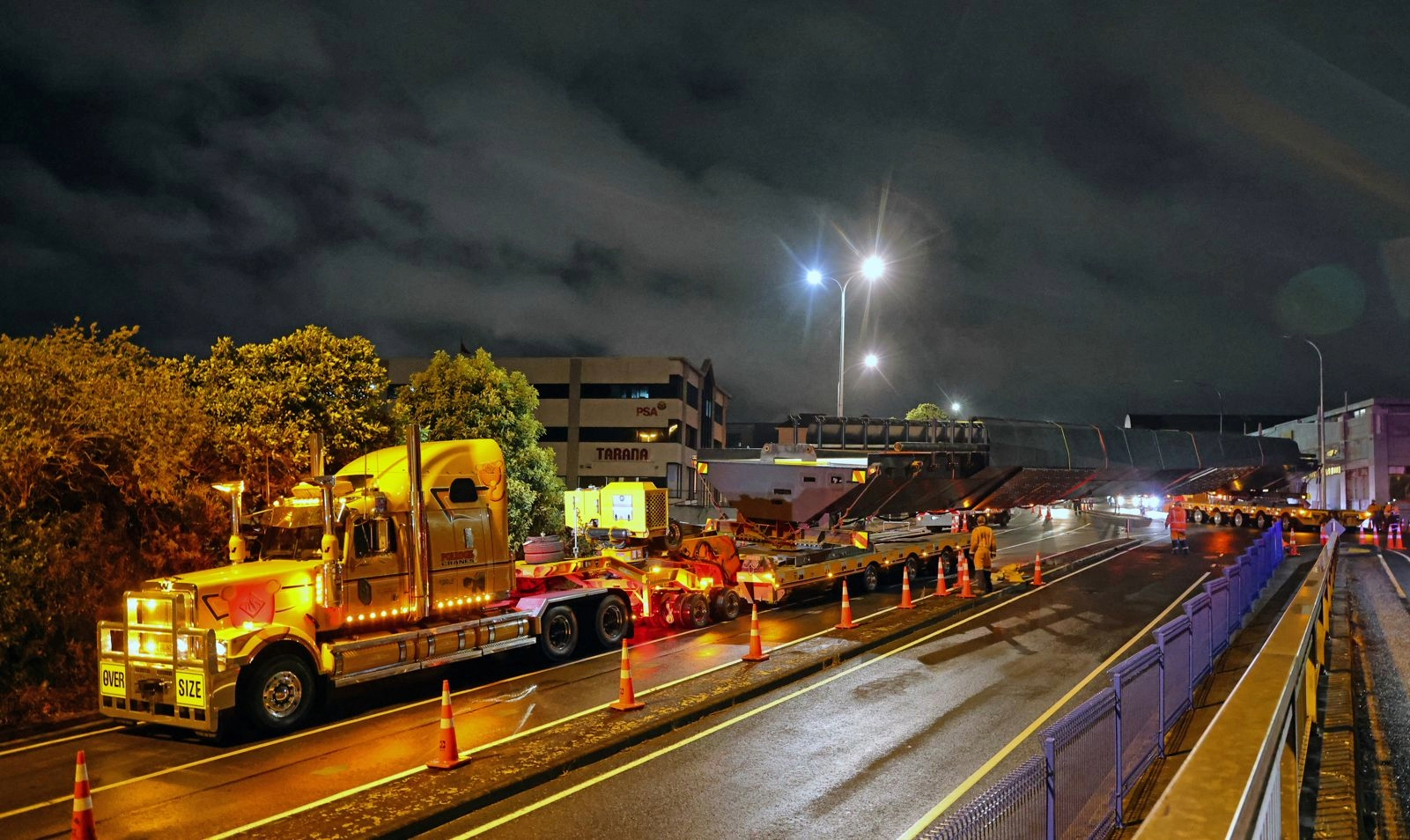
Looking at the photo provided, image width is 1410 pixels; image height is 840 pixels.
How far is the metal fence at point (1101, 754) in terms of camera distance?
203 inches

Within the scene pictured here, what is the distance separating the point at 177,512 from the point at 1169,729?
47.9 feet

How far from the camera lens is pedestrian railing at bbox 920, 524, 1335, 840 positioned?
4294 mm

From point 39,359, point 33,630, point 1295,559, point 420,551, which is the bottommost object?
point 1295,559

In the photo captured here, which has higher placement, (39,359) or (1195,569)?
(39,359)

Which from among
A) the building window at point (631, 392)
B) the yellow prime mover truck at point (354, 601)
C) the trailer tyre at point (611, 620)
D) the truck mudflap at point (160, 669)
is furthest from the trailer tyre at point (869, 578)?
the building window at point (631, 392)

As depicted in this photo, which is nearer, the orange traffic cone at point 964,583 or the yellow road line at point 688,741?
the yellow road line at point 688,741

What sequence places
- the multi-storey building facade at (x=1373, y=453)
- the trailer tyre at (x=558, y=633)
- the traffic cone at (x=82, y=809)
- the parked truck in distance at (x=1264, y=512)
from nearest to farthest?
the traffic cone at (x=82, y=809)
the trailer tyre at (x=558, y=633)
the parked truck in distance at (x=1264, y=512)
the multi-storey building facade at (x=1373, y=453)

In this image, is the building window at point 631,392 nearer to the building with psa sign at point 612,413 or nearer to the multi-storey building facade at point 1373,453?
the building with psa sign at point 612,413

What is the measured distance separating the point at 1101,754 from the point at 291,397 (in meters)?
16.1

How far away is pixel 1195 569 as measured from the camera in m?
27.4

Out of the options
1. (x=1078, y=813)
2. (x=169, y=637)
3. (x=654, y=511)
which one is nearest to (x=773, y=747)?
(x=1078, y=813)

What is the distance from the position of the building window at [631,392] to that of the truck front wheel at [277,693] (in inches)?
2064

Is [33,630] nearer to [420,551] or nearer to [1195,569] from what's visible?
[420,551]

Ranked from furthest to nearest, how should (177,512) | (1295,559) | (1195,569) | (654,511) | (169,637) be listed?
(1295,559), (1195,569), (654,511), (177,512), (169,637)
